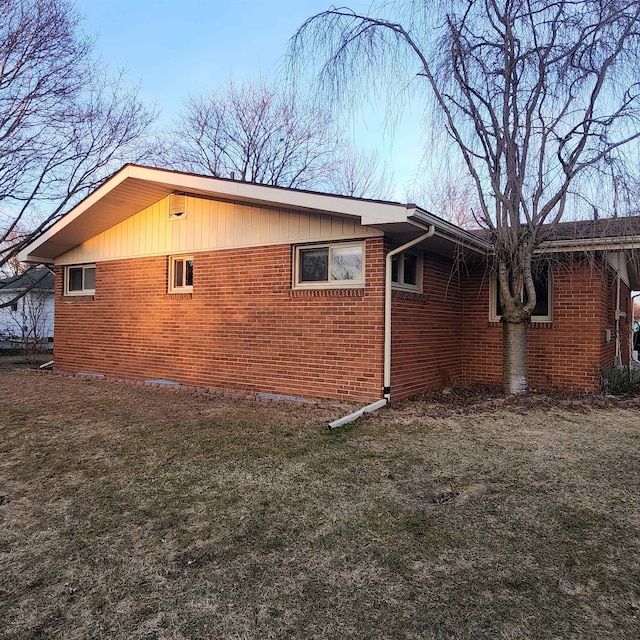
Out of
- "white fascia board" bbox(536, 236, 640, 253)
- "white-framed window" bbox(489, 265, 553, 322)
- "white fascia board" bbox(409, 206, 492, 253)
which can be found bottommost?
"white-framed window" bbox(489, 265, 553, 322)

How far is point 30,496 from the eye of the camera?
12.0 feet

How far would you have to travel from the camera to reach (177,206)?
362 inches

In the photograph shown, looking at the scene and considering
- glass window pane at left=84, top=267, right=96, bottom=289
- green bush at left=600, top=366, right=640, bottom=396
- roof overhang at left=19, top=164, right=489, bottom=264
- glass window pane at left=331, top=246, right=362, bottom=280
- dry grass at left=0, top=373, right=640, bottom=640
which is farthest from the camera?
glass window pane at left=84, top=267, right=96, bottom=289

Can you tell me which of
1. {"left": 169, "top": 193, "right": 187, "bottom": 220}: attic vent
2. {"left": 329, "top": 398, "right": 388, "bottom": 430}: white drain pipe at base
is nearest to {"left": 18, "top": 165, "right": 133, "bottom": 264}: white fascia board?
{"left": 169, "top": 193, "right": 187, "bottom": 220}: attic vent

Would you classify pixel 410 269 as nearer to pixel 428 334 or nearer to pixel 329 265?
pixel 428 334

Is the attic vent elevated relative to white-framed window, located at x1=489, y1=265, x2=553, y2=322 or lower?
elevated

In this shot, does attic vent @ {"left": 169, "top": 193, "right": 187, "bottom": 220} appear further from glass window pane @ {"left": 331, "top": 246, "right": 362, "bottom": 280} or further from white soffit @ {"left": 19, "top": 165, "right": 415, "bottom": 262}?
glass window pane @ {"left": 331, "top": 246, "right": 362, "bottom": 280}

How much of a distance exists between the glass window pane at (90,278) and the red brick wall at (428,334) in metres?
7.60

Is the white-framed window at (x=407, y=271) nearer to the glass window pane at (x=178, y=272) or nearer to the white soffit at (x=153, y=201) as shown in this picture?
the white soffit at (x=153, y=201)

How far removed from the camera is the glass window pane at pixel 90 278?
11000 mm

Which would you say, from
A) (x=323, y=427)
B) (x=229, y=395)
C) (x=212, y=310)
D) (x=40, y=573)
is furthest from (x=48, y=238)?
(x=40, y=573)

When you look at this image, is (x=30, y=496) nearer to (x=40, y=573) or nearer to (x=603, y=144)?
(x=40, y=573)

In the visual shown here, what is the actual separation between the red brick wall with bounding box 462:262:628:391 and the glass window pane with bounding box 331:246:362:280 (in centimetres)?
308

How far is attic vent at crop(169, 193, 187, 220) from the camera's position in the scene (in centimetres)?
908
